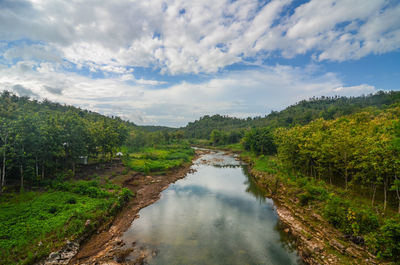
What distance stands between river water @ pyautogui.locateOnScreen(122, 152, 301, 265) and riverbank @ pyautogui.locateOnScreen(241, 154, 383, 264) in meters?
1.05

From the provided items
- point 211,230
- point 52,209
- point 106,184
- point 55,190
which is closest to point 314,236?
point 211,230

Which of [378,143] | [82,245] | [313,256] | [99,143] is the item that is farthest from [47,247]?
[378,143]

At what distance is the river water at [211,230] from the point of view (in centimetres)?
1488

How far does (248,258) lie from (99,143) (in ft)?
98.8

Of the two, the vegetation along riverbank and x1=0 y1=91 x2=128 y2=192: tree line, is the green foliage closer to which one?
the vegetation along riverbank

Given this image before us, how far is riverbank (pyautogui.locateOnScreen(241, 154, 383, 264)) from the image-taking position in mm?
13945

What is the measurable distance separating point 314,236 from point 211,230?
936 cm

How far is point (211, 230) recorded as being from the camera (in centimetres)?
1873

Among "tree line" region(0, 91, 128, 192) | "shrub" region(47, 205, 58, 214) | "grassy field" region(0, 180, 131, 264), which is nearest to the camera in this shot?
"grassy field" region(0, 180, 131, 264)

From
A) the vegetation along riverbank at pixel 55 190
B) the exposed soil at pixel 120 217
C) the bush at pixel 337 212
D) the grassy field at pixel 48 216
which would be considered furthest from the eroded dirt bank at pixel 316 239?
the grassy field at pixel 48 216

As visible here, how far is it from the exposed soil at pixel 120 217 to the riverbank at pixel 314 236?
1382 cm

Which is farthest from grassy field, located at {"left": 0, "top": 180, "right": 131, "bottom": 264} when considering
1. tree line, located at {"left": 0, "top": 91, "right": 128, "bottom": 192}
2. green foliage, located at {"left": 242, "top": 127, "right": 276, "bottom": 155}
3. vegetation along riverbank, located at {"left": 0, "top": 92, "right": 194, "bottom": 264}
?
green foliage, located at {"left": 242, "top": 127, "right": 276, "bottom": 155}

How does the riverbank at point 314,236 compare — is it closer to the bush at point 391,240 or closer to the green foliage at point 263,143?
the bush at point 391,240

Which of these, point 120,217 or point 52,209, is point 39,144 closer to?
point 52,209
